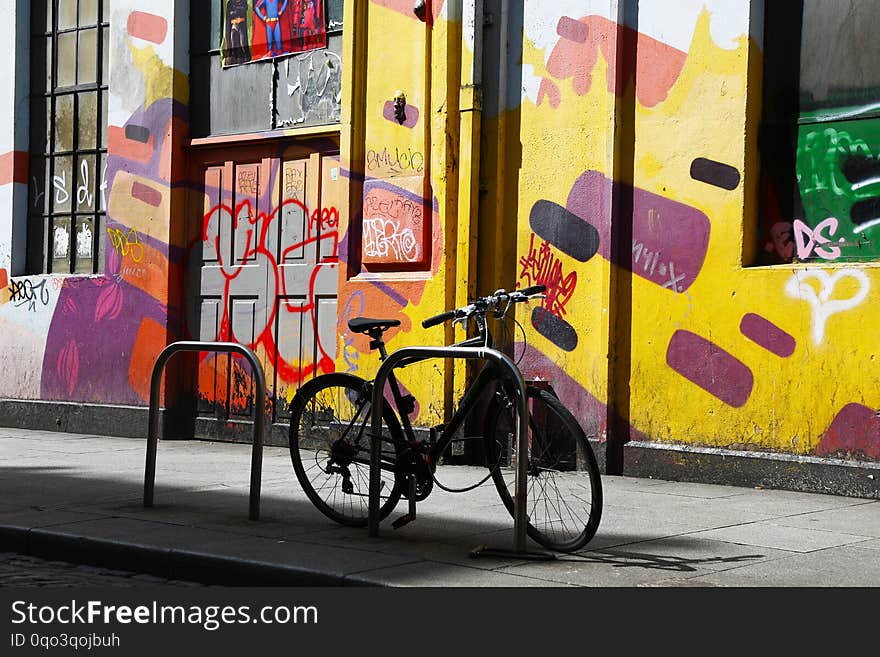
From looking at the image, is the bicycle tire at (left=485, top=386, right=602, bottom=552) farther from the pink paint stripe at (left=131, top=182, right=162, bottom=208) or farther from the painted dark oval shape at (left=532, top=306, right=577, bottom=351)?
the pink paint stripe at (left=131, top=182, right=162, bottom=208)

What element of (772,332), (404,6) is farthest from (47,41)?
(772,332)

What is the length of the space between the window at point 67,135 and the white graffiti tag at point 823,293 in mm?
7086

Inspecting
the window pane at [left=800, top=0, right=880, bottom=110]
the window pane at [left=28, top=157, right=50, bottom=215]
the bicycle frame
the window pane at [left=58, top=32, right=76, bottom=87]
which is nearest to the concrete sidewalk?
the bicycle frame

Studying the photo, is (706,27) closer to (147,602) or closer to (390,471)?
(390,471)

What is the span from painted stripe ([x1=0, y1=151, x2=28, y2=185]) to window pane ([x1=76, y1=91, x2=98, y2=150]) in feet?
2.39

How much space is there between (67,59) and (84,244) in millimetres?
1847

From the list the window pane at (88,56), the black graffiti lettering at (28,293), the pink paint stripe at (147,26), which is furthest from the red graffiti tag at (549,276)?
the black graffiti lettering at (28,293)

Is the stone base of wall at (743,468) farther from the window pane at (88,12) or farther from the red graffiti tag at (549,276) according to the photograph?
the window pane at (88,12)

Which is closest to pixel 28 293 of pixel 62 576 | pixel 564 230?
pixel 564 230

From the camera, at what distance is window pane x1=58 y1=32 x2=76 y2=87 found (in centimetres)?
1325

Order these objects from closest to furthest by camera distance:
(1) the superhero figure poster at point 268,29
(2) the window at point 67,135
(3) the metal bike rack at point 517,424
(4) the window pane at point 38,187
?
(3) the metal bike rack at point 517,424 → (1) the superhero figure poster at point 268,29 → (2) the window at point 67,135 → (4) the window pane at point 38,187

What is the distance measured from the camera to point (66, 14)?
13305mm

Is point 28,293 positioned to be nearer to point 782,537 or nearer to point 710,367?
point 710,367

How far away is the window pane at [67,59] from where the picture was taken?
13.2 metres
